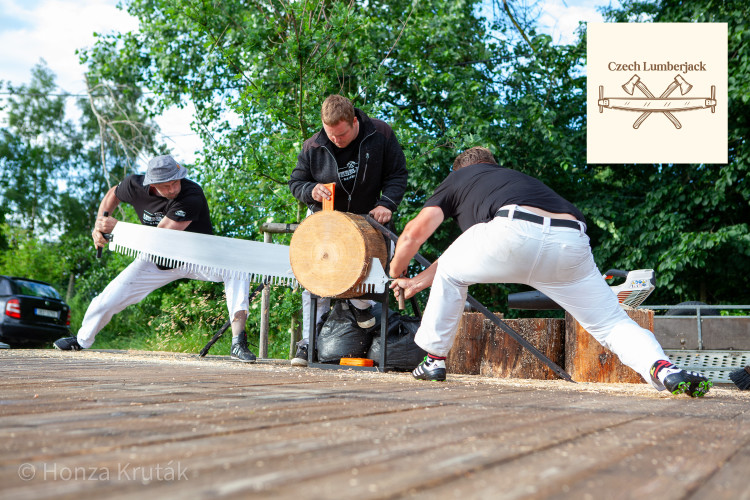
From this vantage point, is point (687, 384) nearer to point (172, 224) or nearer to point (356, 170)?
point (356, 170)

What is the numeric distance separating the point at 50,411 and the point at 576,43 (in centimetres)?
1291

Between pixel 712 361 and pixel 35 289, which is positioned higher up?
pixel 35 289

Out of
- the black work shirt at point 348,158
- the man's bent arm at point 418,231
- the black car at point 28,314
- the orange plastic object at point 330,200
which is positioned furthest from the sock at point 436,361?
the black car at point 28,314

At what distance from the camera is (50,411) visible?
2213 millimetres

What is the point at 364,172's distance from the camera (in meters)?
5.72

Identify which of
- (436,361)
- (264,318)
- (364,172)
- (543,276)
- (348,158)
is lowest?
(436,361)

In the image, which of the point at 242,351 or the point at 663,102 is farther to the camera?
the point at 663,102

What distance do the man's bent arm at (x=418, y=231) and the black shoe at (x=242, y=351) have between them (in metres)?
2.23

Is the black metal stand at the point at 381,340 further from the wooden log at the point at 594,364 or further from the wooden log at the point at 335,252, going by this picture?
the wooden log at the point at 594,364

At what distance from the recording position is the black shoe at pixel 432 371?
4418 mm

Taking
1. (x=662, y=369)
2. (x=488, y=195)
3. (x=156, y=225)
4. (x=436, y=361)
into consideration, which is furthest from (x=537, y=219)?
(x=156, y=225)

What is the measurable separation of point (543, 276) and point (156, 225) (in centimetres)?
430

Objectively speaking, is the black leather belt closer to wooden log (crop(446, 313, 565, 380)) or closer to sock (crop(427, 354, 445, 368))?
sock (crop(427, 354, 445, 368))

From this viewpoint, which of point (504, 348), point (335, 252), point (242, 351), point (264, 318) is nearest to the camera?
point (335, 252)
